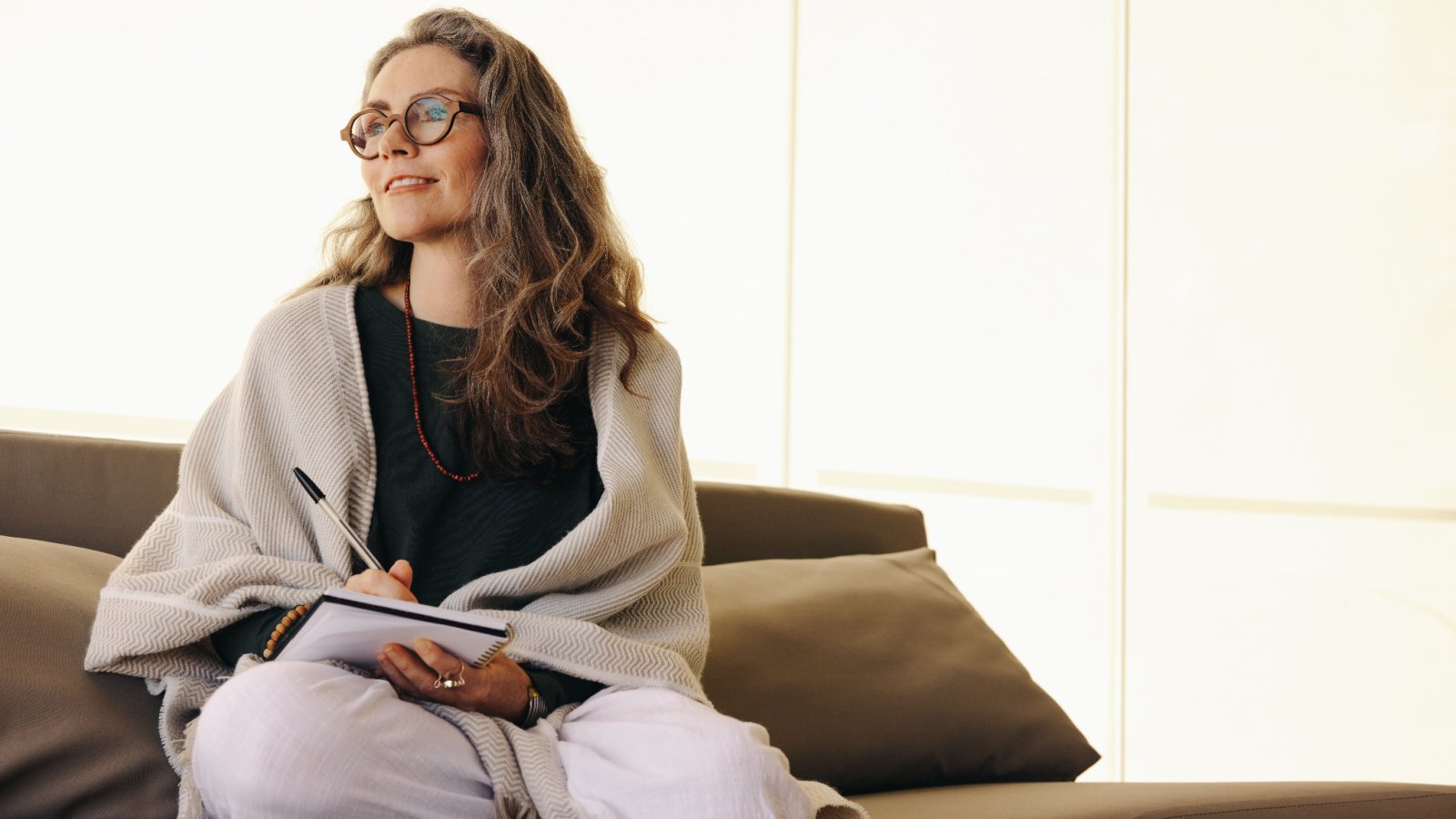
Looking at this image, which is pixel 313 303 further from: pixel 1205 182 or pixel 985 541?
pixel 1205 182

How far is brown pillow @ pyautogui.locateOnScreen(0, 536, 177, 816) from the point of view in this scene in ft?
3.66

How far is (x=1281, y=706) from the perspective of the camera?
355 centimetres

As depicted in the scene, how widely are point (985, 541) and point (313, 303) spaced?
2377 mm

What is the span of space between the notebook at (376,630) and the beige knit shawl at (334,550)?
81 millimetres

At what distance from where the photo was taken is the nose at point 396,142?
4.80 feet

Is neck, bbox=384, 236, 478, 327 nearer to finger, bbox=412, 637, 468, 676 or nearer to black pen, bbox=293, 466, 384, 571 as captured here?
black pen, bbox=293, 466, 384, 571

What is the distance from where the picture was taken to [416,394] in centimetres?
144

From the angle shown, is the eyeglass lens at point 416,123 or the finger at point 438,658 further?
the eyeglass lens at point 416,123

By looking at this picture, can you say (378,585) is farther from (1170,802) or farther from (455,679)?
(1170,802)

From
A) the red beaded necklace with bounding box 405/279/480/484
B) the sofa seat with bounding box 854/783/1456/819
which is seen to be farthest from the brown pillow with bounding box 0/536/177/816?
the sofa seat with bounding box 854/783/1456/819

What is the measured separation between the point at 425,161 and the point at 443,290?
0.50 feet

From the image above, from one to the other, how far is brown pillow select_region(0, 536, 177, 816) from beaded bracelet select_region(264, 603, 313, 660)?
146mm

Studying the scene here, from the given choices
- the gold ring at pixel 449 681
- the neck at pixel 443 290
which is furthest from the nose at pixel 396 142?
the gold ring at pixel 449 681

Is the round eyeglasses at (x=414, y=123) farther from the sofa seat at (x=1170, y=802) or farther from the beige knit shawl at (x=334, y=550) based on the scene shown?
the sofa seat at (x=1170, y=802)
